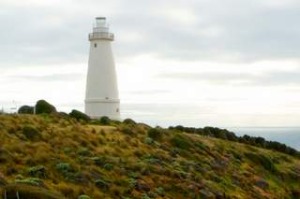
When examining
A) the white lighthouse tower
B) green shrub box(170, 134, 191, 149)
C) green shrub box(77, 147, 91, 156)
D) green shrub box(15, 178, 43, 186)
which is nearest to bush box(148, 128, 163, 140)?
green shrub box(170, 134, 191, 149)

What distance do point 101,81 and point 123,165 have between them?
941 inches

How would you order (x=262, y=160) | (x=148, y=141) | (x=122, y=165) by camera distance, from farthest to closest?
(x=262, y=160) < (x=148, y=141) < (x=122, y=165)

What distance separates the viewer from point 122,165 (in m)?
31.4

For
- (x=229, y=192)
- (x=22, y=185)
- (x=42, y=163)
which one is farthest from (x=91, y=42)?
(x=22, y=185)

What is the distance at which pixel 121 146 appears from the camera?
36.7m

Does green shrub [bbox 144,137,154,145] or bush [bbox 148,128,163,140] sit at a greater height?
bush [bbox 148,128,163,140]

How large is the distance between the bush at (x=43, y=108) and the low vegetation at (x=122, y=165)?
101 inches

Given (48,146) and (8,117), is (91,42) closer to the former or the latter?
(8,117)

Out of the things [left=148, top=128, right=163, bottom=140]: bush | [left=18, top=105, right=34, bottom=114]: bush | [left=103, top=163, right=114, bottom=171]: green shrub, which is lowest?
[left=103, top=163, right=114, bottom=171]: green shrub

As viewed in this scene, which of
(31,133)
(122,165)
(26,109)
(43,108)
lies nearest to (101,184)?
(122,165)

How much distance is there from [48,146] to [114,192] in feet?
18.0

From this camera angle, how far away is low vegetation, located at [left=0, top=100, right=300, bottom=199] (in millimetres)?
25188

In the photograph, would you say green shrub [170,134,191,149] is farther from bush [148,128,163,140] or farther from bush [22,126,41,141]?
bush [22,126,41,141]

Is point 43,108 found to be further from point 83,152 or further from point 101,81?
point 83,152
